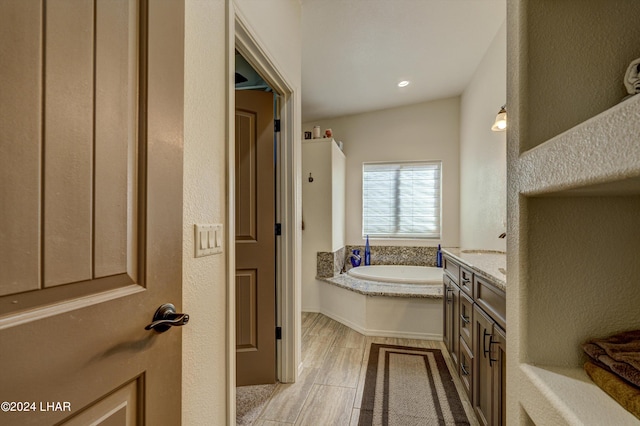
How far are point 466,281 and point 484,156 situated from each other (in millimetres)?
1782

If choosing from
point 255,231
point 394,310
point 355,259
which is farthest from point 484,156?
point 255,231

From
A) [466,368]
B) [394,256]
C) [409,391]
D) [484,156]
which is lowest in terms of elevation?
[409,391]

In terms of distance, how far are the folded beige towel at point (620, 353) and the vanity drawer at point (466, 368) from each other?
4.10 feet

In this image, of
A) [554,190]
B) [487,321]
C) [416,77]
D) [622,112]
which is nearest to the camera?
[622,112]

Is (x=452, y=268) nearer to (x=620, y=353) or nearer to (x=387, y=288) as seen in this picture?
(x=387, y=288)

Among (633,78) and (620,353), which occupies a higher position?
(633,78)

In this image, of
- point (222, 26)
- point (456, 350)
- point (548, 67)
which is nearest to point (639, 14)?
point (548, 67)

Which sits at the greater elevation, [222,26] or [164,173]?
[222,26]

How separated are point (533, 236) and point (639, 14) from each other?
1.88ft

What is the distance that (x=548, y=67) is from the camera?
2.36 feet

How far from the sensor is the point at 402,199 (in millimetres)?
4320

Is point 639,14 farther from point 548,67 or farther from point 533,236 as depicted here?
point 533,236

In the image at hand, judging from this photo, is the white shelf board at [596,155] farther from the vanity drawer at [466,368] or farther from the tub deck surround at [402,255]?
the tub deck surround at [402,255]

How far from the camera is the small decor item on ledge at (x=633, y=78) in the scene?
0.62m
